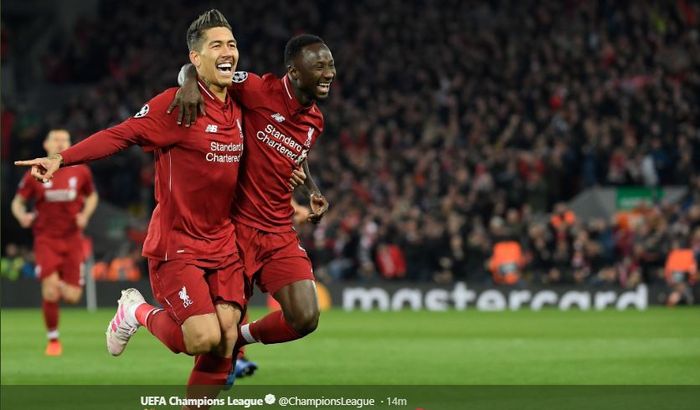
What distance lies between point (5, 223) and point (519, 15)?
39.9ft

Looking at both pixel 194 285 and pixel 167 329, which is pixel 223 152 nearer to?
pixel 194 285

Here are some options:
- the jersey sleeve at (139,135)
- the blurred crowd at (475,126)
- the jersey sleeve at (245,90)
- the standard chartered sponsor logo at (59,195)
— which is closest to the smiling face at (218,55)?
the jersey sleeve at (139,135)

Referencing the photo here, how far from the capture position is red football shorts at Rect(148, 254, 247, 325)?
25.7 ft

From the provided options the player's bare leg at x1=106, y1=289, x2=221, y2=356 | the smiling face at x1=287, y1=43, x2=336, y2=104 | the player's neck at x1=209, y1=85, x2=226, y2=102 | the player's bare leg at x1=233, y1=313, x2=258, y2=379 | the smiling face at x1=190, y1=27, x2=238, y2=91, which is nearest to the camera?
the player's bare leg at x1=106, y1=289, x2=221, y2=356

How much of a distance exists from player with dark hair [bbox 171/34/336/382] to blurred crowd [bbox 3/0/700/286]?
1552 cm

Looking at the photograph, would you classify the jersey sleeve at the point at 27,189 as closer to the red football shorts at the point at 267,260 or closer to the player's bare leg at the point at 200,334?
the red football shorts at the point at 267,260

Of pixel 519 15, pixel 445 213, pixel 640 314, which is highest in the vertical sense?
pixel 519 15

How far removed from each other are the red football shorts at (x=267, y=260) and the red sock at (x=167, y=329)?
2.30ft

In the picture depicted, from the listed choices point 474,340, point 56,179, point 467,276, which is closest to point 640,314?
point 467,276

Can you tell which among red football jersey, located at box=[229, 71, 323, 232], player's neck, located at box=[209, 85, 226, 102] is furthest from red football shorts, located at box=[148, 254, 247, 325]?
player's neck, located at box=[209, 85, 226, 102]

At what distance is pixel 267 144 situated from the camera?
28.0 feet

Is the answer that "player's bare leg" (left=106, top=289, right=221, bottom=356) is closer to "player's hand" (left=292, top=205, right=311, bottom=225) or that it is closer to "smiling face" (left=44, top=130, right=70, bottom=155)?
"player's hand" (left=292, top=205, right=311, bottom=225)
